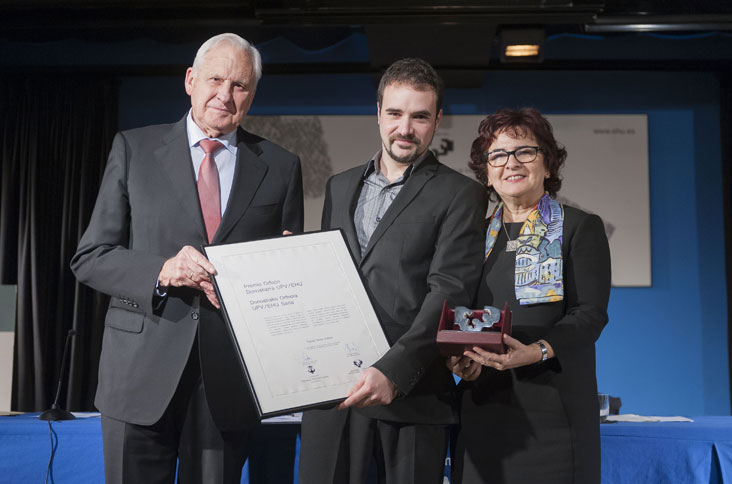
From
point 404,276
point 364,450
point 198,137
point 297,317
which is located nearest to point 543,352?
point 404,276

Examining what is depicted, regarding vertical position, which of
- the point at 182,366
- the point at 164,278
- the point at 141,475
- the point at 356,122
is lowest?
the point at 141,475

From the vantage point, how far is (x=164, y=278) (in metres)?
1.54

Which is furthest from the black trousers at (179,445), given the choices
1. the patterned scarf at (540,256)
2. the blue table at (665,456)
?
the blue table at (665,456)

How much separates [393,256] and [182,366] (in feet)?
1.87

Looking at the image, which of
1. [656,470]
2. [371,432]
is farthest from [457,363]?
[656,470]

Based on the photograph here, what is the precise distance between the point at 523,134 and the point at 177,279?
104cm

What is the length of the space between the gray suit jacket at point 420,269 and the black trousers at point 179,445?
0.37 m

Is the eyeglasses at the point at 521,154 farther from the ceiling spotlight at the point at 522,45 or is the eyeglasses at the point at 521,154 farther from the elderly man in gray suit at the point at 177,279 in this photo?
the ceiling spotlight at the point at 522,45

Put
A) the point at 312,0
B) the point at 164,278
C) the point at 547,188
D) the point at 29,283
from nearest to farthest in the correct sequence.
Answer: the point at 164,278, the point at 547,188, the point at 312,0, the point at 29,283

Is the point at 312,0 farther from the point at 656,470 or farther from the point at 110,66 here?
the point at 656,470

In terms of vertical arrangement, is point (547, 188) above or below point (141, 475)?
above

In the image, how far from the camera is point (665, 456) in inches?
83.7

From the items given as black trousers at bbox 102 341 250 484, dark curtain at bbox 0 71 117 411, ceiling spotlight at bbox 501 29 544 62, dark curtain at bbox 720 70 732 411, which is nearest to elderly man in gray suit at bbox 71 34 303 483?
black trousers at bbox 102 341 250 484

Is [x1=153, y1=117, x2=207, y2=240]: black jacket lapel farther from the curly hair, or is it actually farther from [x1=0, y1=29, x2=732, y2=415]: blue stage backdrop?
[x1=0, y1=29, x2=732, y2=415]: blue stage backdrop
